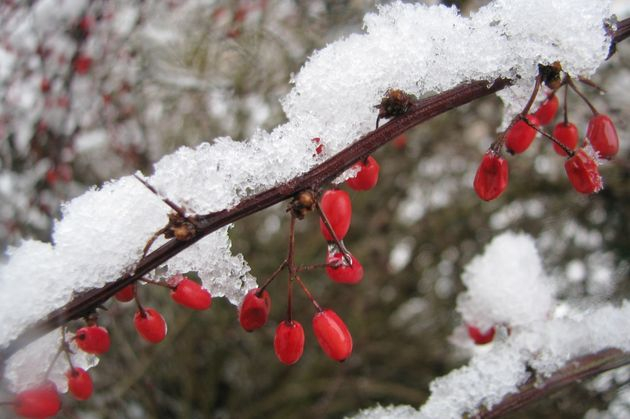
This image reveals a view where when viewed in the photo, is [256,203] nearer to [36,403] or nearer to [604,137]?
[36,403]

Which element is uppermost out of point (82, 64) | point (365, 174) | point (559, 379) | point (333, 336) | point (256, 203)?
point (82, 64)

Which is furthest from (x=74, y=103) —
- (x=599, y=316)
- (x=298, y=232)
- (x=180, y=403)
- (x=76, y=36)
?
(x=599, y=316)

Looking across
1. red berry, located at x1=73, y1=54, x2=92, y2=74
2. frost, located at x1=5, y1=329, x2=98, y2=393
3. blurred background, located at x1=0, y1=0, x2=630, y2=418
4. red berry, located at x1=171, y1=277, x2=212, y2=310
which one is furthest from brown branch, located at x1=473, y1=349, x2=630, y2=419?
red berry, located at x1=73, y1=54, x2=92, y2=74

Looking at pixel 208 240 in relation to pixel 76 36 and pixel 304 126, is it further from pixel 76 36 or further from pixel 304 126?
pixel 76 36

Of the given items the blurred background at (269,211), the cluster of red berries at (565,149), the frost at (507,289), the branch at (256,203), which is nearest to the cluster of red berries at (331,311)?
the branch at (256,203)

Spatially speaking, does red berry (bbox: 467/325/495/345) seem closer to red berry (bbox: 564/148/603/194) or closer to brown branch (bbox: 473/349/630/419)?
brown branch (bbox: 473/349/630/419)

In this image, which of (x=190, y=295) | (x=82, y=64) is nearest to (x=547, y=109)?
(x=190, y=295)
